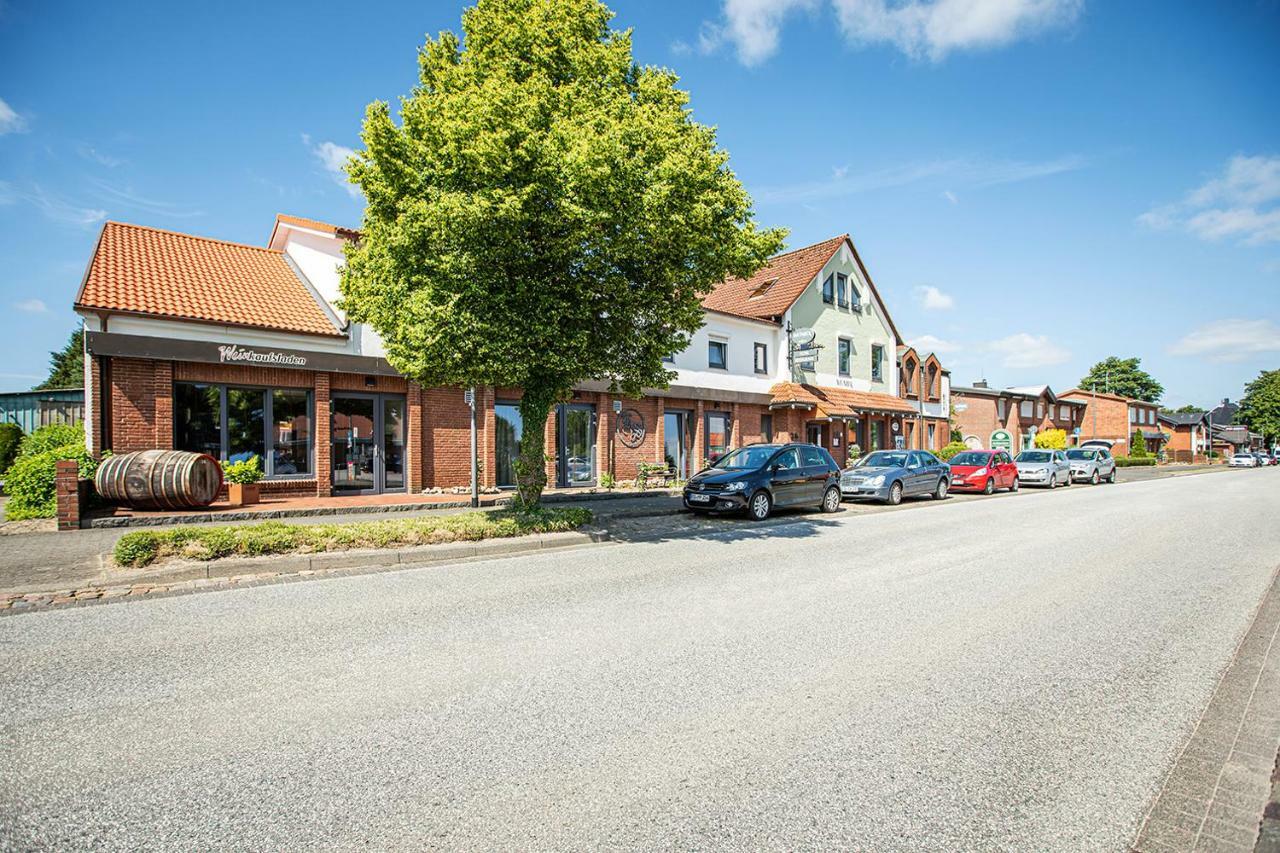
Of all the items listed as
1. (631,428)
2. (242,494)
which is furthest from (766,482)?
(242,494)

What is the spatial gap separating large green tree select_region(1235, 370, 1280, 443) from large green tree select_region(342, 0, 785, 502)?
11435 centimetres

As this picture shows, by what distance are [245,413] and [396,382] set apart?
3.45 m

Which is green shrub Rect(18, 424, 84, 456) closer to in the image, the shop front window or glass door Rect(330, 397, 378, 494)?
the shop front window

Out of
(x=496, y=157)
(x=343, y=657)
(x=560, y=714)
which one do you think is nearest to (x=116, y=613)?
(x=343, y=657)

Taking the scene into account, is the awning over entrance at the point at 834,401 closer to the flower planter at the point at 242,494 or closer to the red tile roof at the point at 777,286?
the red tile roof at the point at 777,286

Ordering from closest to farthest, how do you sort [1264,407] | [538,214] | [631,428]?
[538,214] → [631,428] → [1264,407]

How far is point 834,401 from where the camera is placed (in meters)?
28.3

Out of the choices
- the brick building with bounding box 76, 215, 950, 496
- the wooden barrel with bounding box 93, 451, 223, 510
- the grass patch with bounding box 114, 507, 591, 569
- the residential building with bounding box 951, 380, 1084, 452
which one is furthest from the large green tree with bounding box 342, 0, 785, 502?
the residential building with bounding box 951, 380, 1084, 452

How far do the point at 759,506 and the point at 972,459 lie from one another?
13.2 m

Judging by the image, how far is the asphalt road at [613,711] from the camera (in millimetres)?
2977

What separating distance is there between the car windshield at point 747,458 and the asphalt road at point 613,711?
710 cm

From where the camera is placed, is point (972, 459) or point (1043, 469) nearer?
point (972, 459)

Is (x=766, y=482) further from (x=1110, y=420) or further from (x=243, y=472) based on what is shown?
(x=1110, y=420)

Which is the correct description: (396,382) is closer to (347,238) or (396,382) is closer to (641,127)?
(347,238)
